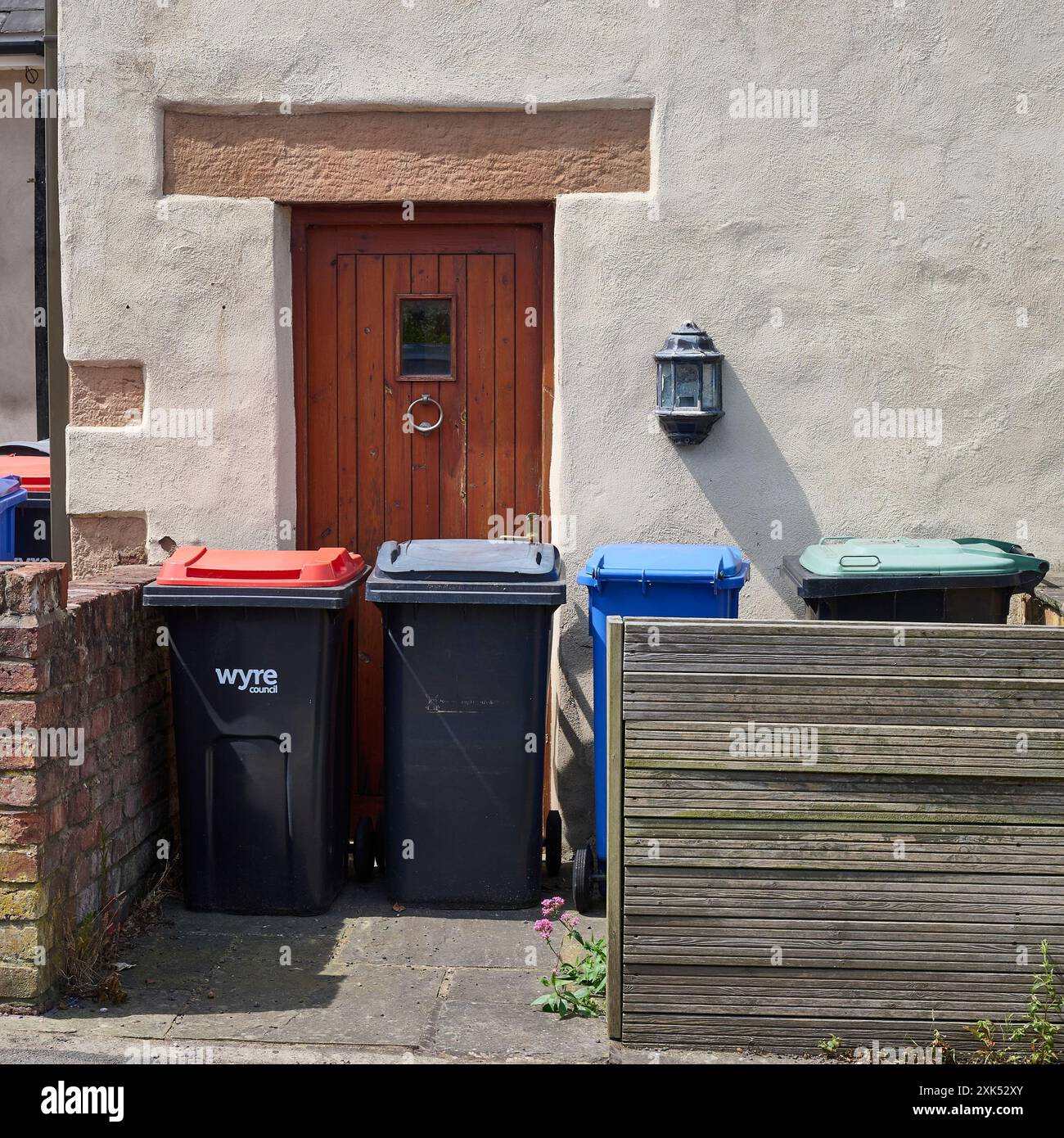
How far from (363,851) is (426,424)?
1864 millimetres

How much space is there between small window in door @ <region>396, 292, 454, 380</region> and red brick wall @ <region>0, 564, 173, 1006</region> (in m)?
1.61

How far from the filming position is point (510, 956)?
4859 mm

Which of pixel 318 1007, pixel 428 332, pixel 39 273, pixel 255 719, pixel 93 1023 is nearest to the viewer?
pixel 93 1023

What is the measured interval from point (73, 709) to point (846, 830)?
251 centimetres

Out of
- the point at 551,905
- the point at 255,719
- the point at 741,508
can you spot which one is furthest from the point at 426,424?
the point at 551,905

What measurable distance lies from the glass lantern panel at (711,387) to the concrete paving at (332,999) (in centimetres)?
214

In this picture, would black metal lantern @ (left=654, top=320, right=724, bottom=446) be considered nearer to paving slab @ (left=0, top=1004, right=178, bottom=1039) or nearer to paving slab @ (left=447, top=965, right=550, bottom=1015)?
paving slab @ (left=447, top=965, right=550, bottom=1015)

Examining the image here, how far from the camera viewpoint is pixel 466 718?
514cm

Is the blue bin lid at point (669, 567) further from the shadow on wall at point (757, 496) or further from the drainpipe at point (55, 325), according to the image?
the drainpipe at point (55, 325)

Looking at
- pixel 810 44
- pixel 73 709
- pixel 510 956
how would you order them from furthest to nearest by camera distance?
pixel 810 44 < pixel 510 956 < pixel 73 709

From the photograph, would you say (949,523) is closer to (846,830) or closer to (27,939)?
(846,830)

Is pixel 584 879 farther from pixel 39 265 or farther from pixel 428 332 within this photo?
pixel 39 265

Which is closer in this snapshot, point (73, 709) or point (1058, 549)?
point (73, 709)
